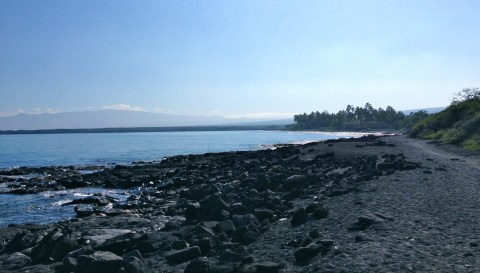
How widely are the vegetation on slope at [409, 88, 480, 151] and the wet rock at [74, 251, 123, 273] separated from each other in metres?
39.7

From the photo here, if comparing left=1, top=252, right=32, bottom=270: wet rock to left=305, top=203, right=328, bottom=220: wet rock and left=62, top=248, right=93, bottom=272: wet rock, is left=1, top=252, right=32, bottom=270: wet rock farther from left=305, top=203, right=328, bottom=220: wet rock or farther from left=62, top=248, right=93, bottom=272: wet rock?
left=305, top=203, right=328, bottom=220: wet rock

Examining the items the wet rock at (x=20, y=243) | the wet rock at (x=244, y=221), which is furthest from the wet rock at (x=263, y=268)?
the wet rock at (x=20, y=243)

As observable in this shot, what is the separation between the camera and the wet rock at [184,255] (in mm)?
11966

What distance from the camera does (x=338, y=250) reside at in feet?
34.2

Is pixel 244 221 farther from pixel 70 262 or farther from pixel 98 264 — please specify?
pixel 70 262

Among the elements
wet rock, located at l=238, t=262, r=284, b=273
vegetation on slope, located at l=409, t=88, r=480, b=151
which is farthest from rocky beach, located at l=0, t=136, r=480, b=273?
vegetation on slope, located at l=409, t=88, r=480, b=151

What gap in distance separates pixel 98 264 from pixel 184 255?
2.31 m

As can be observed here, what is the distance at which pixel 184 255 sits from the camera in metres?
12.0

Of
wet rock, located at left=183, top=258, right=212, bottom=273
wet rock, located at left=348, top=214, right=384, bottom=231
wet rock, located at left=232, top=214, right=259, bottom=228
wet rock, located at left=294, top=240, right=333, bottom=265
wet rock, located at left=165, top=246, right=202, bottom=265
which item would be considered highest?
wet rock, located at left=348, top=214, right=384, bottom=231

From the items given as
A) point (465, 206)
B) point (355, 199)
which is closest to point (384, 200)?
point (355, 199)

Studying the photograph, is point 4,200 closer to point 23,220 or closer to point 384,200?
point 23,220

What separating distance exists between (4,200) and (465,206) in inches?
1097

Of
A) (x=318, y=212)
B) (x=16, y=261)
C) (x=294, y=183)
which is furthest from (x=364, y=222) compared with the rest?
(x=294, y=183)

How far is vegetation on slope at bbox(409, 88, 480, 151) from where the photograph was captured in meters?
49.8
